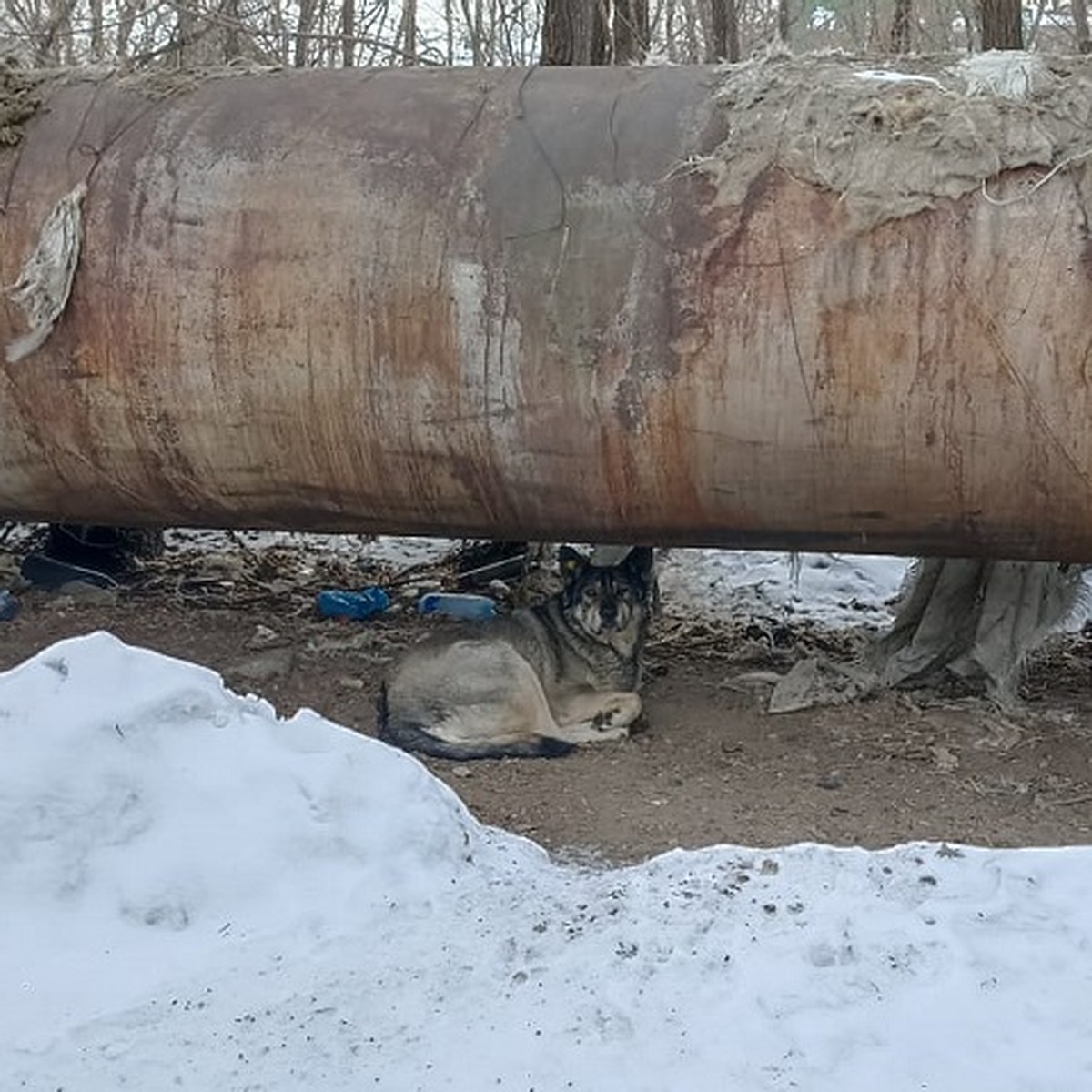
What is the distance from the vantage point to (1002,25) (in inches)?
262

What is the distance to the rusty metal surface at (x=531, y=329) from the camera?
14.1 feet

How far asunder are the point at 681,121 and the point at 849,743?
1943 mm

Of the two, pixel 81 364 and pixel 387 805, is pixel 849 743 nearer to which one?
pixel 387 805

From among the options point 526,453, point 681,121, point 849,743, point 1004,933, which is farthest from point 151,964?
point 681,121

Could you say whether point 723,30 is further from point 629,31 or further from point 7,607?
point 7,607

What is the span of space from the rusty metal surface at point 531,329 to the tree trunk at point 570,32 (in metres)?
1.94

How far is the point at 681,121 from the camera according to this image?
454 cm

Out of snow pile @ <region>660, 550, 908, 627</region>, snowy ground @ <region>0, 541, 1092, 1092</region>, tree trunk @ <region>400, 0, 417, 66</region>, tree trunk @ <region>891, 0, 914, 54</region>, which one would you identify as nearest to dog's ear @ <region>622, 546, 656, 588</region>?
snow pile @ <region>660, 550, 908, 627</region>

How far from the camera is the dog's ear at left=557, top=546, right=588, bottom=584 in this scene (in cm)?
545

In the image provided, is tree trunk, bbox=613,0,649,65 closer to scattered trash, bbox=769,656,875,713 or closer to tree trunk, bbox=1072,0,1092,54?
tree trunk, bbox=1072,0,1092,54

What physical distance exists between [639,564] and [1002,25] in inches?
120

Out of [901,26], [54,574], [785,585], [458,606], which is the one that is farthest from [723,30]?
[54,574]

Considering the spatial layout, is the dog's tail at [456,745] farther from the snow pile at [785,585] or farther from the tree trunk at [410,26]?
the tree trunk at [410,26]

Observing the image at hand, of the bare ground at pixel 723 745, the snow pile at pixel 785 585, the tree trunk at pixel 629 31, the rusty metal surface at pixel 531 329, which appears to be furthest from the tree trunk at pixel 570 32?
the bare ground at pixel 723 745
